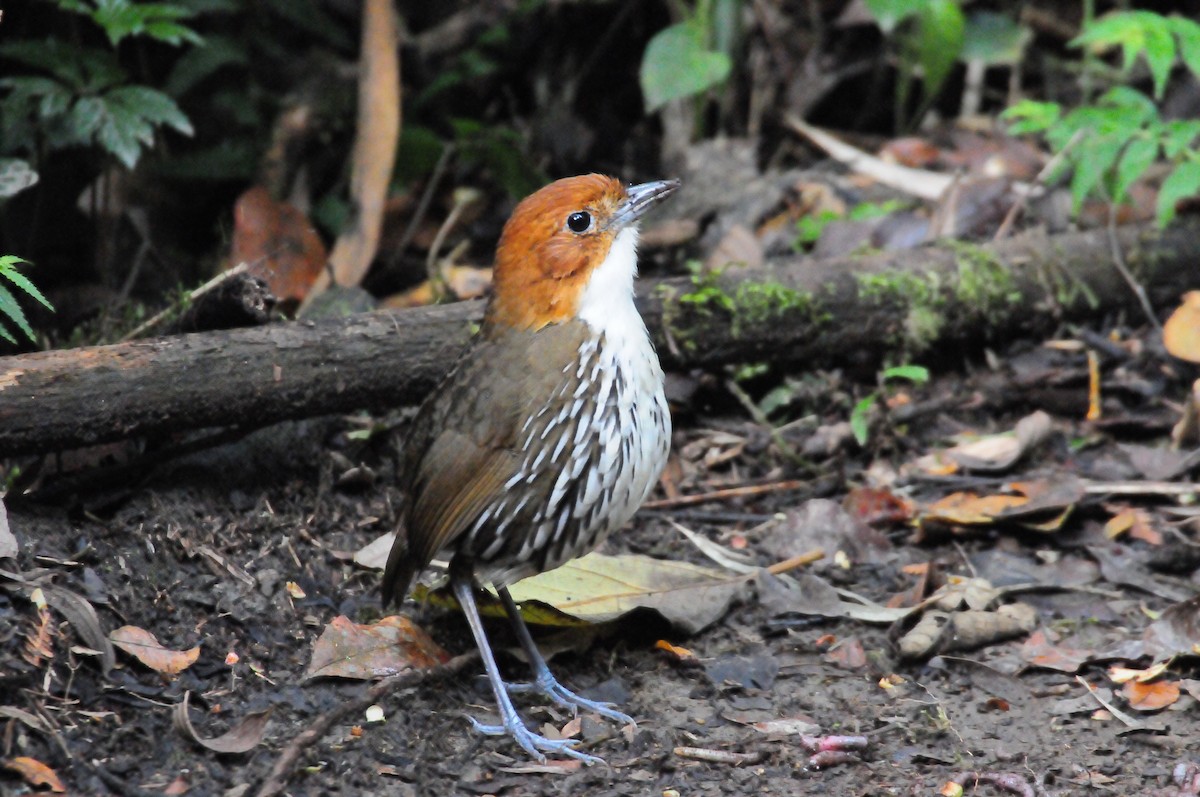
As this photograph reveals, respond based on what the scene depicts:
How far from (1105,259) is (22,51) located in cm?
448

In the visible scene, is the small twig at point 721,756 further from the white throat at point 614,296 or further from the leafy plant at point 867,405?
the leafy plant at point 867,405

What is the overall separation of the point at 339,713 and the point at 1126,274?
394 cm

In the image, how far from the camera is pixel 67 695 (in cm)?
351

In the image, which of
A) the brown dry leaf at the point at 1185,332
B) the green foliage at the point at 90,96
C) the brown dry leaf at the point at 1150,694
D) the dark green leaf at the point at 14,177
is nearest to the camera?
the brown dry leaf at the point at 1150,694

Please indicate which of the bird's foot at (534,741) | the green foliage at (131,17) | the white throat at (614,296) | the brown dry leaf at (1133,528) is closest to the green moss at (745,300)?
the white throat at (614,296)

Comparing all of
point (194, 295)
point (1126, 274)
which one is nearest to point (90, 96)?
point (194, 295)

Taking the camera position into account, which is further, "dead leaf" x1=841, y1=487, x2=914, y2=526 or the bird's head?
"dead leaf" x1=841, y1=487, x2=914, y2=526

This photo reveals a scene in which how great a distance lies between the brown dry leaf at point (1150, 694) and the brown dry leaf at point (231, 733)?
2.44 metres

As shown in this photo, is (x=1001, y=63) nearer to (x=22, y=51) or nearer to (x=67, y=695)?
(x=22, y=51)

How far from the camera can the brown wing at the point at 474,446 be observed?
398 centimetres

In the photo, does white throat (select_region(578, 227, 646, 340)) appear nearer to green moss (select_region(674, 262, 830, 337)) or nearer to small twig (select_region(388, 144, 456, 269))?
green moss (select_region(674, 262, 830, 337))

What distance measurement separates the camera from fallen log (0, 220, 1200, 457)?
410 cm

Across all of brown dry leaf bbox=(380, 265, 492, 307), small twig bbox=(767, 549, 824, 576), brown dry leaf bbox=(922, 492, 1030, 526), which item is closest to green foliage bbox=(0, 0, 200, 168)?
brown dry leaf bbox=(380, 265, 492, 307)

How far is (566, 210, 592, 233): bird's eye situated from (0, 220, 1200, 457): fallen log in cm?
91
